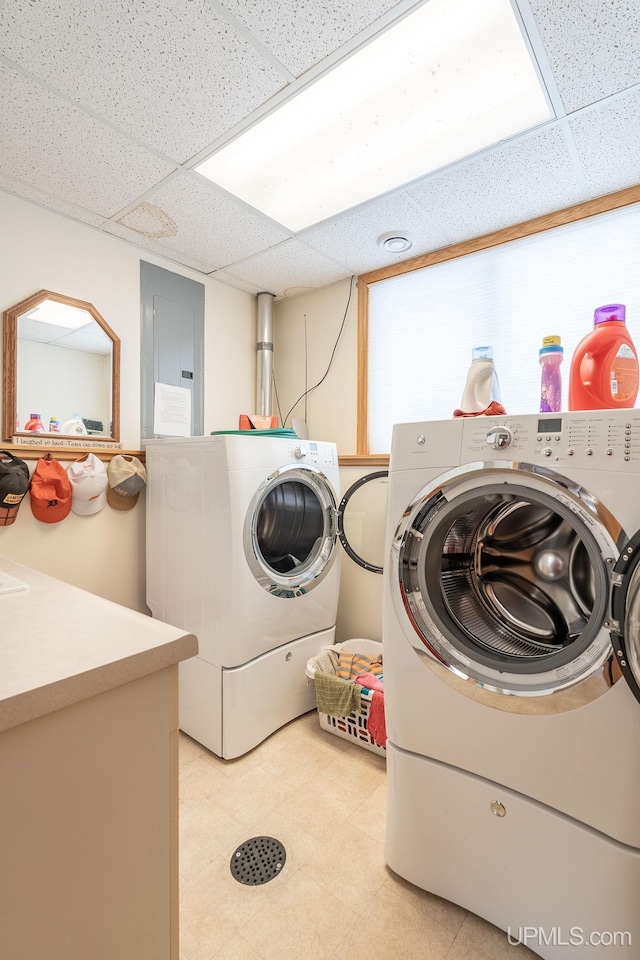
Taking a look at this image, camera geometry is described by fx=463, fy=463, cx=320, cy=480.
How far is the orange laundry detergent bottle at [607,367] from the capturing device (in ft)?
4.23

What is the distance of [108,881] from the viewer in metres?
0.68

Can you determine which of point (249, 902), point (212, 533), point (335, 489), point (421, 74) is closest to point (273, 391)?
point (335, 489)

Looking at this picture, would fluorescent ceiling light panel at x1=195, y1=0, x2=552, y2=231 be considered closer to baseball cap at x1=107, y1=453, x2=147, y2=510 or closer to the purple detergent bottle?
the purple detergent bottle

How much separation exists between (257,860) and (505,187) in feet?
8.24

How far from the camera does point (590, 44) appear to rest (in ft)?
3.99

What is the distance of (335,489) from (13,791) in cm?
174

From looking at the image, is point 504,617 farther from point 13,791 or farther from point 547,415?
point 13,791

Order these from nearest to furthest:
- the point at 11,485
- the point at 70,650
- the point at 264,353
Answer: the point at 70,650 < the point at 11,485 < the point at 264,353

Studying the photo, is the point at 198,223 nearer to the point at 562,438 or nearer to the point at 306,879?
the point at 562,438

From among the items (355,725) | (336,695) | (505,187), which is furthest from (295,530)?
(505,187)

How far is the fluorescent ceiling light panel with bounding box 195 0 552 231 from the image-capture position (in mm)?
1243

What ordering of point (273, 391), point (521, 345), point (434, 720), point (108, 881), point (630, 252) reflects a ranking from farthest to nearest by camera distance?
point (273, 391), point (521, 345), point (630, 252), point (434, 720), point (108, 881)

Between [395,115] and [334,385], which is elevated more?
[395,115]

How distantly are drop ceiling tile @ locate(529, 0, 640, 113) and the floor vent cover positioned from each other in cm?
243
